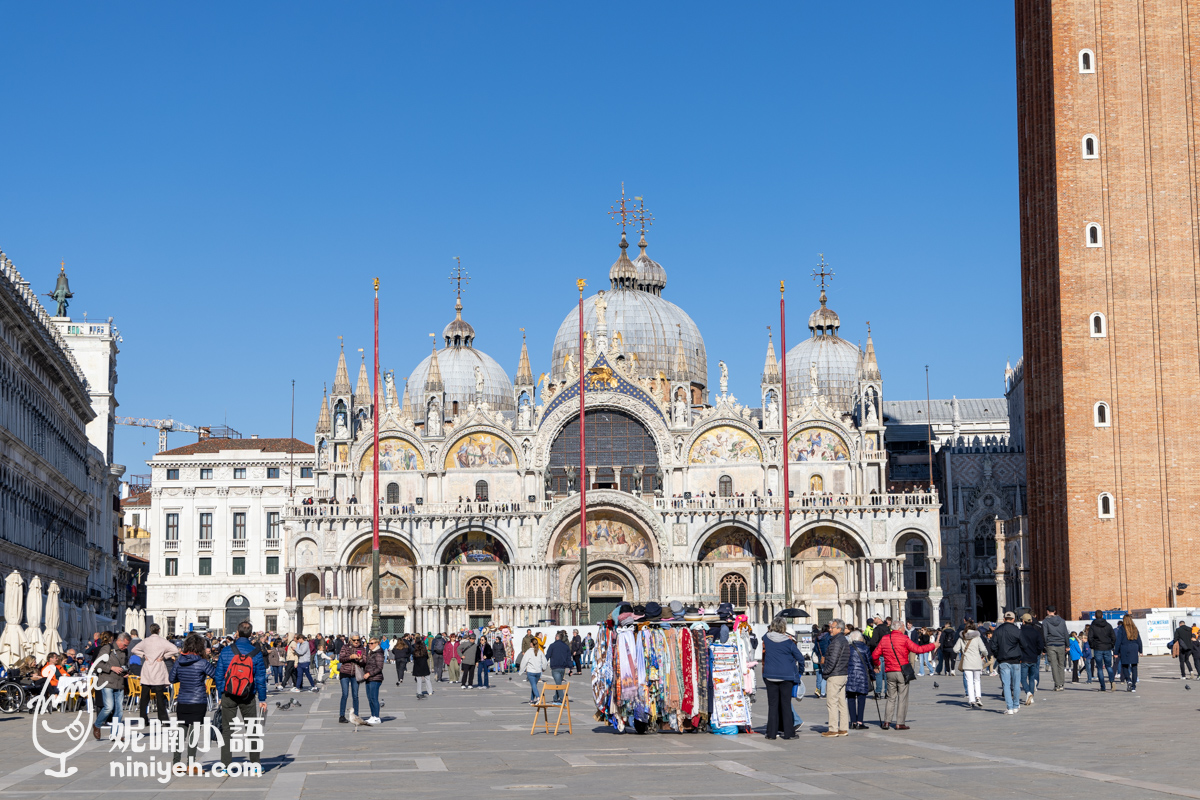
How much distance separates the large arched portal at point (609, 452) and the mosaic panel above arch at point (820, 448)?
638cm

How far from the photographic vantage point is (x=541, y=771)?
16078 mm

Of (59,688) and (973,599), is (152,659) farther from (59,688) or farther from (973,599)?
(973,599)

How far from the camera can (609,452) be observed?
6944 cm

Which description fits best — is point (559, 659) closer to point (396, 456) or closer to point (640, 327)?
point (396, 456)

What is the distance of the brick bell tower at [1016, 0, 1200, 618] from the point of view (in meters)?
49.1

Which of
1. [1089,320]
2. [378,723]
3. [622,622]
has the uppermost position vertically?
[1089,320]

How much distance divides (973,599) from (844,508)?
15893 millimetres

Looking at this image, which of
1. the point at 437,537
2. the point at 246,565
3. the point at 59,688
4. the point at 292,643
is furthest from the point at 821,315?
the point at 59,688

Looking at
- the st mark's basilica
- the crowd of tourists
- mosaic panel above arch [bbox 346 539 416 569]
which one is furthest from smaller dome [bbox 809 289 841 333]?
the crowd of tourists

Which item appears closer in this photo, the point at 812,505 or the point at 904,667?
the point at 904,667

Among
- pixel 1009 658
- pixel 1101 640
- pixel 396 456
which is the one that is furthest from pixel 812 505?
pixel 1009 658

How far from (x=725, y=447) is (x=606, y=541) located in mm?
6868

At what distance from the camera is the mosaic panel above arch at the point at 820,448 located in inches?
2721

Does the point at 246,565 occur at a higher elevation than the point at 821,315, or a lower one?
lower
